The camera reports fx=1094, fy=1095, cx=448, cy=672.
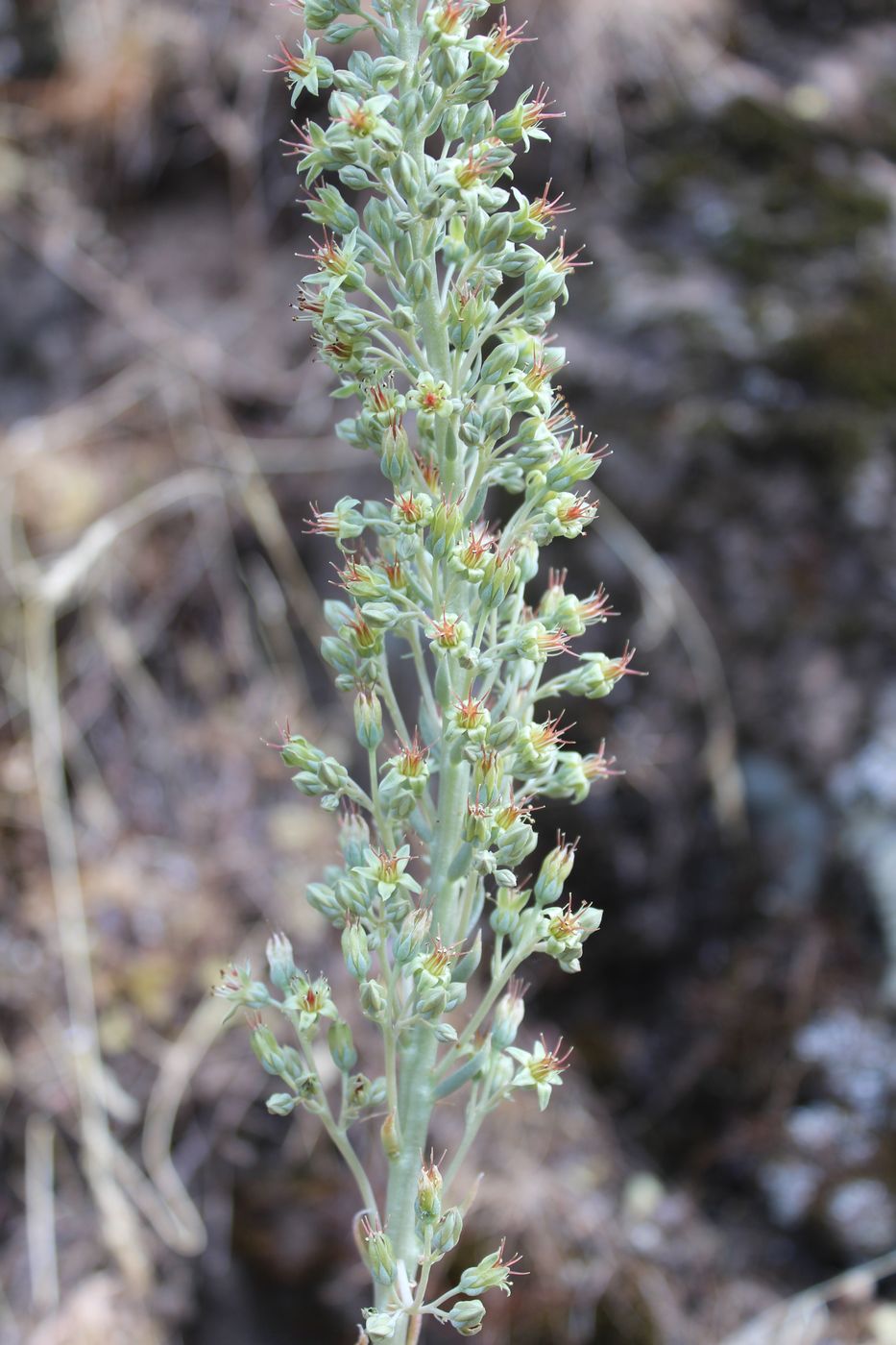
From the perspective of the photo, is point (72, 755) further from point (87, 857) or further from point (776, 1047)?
point (776, 1047)

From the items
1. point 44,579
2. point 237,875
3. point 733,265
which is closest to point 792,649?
point 733,265

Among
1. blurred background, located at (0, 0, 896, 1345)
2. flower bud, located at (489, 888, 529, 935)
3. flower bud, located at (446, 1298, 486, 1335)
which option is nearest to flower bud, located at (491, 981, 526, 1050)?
flower bud, located at (489, 888, 529, 935)

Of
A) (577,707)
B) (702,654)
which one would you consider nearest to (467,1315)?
(577,707)

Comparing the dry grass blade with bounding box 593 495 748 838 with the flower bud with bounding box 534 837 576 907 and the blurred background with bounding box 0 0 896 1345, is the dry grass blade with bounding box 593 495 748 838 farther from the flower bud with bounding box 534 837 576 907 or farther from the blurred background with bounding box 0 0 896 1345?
the flower bud with bounding box 534 837 576 907

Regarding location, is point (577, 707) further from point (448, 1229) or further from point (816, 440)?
point (448, 1229)

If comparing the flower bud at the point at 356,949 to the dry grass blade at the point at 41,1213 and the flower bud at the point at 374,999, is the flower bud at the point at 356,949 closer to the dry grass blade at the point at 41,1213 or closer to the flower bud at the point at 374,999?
the flower bud at the point at 374,999

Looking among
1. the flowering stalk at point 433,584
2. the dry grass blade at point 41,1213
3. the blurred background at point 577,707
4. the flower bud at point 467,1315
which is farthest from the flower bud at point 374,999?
the dry grass blade at point 41,1213
